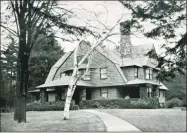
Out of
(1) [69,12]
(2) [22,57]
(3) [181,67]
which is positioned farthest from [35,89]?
(3) [181,67]

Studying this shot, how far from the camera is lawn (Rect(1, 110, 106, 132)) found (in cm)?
904

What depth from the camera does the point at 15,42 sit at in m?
9.45

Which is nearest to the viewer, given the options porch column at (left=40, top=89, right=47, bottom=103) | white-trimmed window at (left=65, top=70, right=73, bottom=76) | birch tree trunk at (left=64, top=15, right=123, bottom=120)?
porch column at (left=40, top=89, right=47, bottom=103)

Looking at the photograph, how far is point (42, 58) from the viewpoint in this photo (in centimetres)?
943

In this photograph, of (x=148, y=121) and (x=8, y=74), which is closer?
(x=8, y=74)

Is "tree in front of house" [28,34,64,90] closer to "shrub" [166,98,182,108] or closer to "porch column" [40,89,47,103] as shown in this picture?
"porch column" [40,89,47,103]

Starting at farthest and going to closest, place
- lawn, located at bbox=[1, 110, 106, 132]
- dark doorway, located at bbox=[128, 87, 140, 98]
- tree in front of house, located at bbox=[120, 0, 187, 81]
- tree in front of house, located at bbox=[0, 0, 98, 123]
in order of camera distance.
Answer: dark doorway, located at bbox=[128, 87, 140, 98] < tree in front of house, located at bbox=[120, 0, 187, 81] < tree in front of house, located at bbox=[0, 0, 98, 123] < lawn, located at bbox=[1, 110, 106, 132]

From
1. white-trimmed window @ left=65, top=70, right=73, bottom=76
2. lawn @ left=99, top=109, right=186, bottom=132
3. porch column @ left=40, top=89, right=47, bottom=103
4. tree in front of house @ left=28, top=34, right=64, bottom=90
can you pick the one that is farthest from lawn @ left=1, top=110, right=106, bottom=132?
lawn @ left=99, top=109, right=186, bottom=132

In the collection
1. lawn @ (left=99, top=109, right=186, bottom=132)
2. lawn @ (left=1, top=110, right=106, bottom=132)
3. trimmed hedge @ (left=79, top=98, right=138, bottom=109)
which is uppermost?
trimmed hedge @ (left=79, top=98, right=138, bottom=109)

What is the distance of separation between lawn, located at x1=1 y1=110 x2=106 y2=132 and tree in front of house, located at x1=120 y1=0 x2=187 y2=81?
3400 millimetres

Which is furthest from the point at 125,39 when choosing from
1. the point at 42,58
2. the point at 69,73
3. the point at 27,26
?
the point at 27,26

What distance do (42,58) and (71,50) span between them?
1.01m

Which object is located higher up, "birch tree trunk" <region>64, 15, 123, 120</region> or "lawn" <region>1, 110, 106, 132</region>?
"birch tree trunk" <region>64, 15, 123, 120</region>

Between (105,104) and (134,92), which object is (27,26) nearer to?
(105,104)
